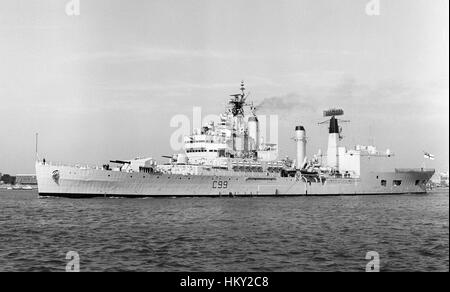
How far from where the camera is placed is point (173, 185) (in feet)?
156

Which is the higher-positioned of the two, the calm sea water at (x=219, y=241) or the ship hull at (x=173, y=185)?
the ship hull at (x=173, y=185)

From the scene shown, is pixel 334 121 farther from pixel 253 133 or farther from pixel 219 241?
pixel 219 241

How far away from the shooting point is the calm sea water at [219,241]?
15.5 meters

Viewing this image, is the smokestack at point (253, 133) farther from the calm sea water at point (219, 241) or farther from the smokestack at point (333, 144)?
the calm sea water at point (219, 241)

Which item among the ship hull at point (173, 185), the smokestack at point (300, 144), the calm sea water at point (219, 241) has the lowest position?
the calm sea water at point (219, 241)

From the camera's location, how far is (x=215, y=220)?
2769 cm

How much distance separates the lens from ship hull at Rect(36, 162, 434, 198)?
44.2 m

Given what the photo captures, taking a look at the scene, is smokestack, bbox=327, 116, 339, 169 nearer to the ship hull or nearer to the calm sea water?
the ship hull

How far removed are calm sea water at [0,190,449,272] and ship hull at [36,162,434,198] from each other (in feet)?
44.3

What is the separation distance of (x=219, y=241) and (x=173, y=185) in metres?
28.3

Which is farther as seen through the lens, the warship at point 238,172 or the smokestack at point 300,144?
the smokestack at point 300,144

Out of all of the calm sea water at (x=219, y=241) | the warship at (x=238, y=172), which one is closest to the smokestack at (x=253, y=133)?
the warship at (x=238, y=172)
